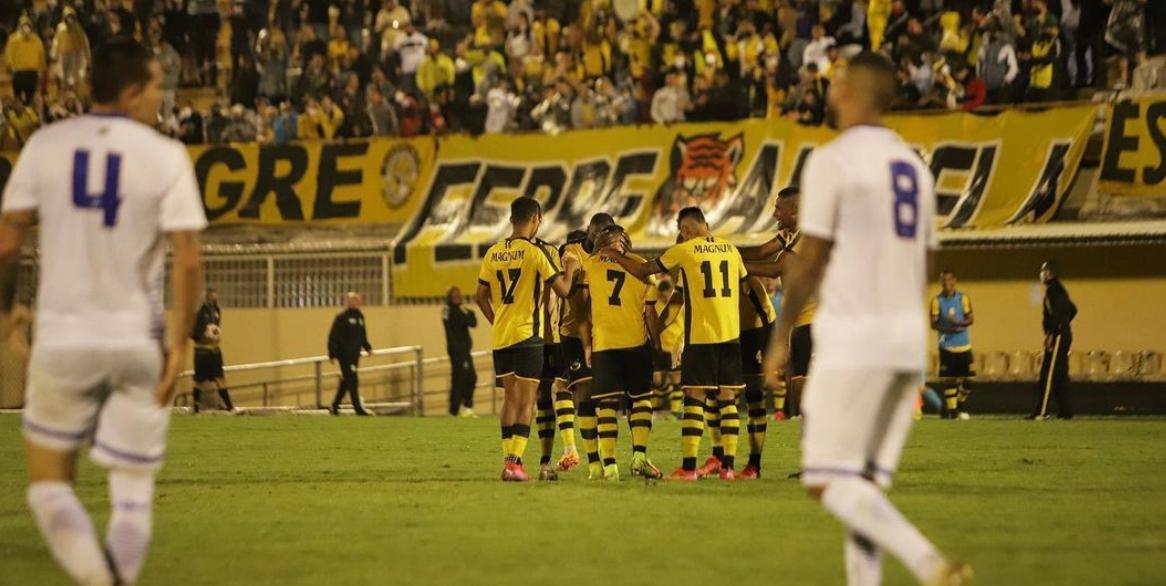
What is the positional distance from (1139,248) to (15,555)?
66.2ft

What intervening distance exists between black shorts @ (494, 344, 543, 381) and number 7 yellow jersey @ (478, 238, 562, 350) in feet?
0.16

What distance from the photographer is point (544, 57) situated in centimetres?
3206

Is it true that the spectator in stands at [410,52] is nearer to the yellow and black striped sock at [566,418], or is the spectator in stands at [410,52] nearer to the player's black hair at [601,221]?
the yellow and black striped sock at [566,418]

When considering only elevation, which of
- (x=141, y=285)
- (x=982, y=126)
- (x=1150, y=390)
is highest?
(x=982, y=126)

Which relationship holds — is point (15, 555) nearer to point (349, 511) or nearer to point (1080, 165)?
point (349, 511)

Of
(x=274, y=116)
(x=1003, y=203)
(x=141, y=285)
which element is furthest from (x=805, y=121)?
(x=141, y=285)

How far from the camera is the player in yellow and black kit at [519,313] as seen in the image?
14211 millimetres

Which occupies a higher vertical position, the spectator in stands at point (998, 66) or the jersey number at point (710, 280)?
the spectator in stands at point (998, 66)

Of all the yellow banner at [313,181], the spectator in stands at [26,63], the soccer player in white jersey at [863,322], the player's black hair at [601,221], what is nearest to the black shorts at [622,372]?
the player's black hair at [601,221]

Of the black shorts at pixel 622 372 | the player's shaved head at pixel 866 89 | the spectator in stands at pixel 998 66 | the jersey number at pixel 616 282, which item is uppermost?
the spectator in stands at pixel 998 66

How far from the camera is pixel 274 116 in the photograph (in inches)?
1291

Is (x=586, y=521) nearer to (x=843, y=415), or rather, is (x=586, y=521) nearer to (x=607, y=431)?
(x=607, y=431)

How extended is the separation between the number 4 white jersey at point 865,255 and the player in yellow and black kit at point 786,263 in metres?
6.23

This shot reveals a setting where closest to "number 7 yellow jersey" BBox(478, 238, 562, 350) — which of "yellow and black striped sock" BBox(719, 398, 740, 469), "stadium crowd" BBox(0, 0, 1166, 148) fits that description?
"yellow and black striped sock" BBox(719, 398, 740, 469)
